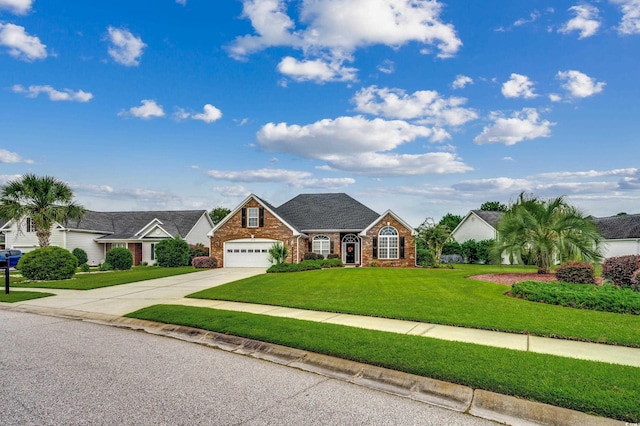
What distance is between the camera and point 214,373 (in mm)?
6473

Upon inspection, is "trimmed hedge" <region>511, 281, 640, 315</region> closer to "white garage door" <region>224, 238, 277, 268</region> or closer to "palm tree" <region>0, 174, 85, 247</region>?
"white garage door" <region>224, 238, 277, 268</region>

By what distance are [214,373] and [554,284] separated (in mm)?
11511

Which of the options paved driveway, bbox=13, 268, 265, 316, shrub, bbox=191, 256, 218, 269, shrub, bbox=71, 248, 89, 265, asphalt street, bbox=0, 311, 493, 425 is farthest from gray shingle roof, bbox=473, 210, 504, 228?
asphalt street, bbox=0, 311, 493, 425

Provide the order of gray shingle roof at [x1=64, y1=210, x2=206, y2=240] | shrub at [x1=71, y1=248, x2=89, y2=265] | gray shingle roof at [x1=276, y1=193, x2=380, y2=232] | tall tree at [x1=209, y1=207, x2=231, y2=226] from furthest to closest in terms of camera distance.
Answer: tall tree at [x1=209, y1=207, x2=231, y2=226] < gray shingle roof at [x1=64, y1=210, x2=206, y2=240] < shrub at [x1=71, y1=248, x2=89, y2=265] < gray shingle roof at [x1=276, y1=193, x2=380, y2=232]

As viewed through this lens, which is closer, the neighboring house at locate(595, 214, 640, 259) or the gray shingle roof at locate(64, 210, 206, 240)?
the neighboring house at locate(595, 214, 640, 259)

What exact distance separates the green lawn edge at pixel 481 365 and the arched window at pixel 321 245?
2475 centimetres

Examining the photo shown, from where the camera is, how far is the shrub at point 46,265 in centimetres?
2325

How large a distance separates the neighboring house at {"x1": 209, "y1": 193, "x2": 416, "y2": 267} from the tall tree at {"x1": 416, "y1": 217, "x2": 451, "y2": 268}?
4.87 ft

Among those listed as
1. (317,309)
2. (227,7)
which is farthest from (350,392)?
(227,7)

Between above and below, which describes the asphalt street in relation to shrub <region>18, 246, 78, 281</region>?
below

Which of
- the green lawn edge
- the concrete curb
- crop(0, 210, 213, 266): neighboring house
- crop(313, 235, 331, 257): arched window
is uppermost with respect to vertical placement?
crop(0, 210, 213, 266): neighboring house

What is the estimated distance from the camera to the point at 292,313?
36.7ft

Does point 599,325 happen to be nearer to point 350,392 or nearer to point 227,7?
point 350,392

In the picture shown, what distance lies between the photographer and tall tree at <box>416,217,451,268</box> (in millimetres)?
32688
